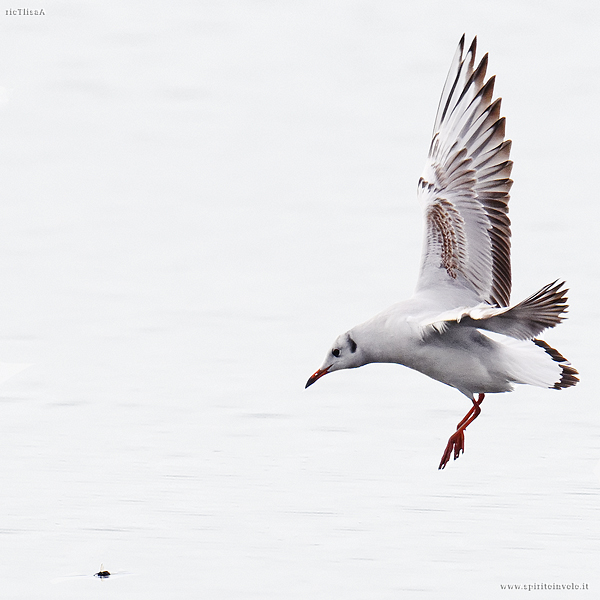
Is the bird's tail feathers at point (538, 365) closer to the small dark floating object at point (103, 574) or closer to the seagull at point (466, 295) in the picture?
the seagull at point (466, 295)

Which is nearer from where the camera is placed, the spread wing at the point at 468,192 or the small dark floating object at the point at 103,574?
the small dark floating object at the point at 103,574

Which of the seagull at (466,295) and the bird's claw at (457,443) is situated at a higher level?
the seagull at (466,295)

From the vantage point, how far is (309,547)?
8.47 metres

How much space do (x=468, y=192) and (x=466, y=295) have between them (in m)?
0.76

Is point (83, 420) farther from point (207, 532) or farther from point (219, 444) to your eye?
point (207, 532)

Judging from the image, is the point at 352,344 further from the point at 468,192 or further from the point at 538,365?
the point at 468,192

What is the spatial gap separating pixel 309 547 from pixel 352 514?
54 centimetres

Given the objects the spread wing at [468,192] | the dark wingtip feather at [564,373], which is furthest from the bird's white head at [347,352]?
the dark wingtip feather at [564,373]

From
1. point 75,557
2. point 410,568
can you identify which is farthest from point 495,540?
point 75,557

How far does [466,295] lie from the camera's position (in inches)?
363

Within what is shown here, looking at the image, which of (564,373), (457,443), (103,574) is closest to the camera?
(103,574)

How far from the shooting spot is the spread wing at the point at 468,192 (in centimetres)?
935

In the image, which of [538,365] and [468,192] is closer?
[538,365]

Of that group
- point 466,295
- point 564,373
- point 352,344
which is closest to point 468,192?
point 466,295
